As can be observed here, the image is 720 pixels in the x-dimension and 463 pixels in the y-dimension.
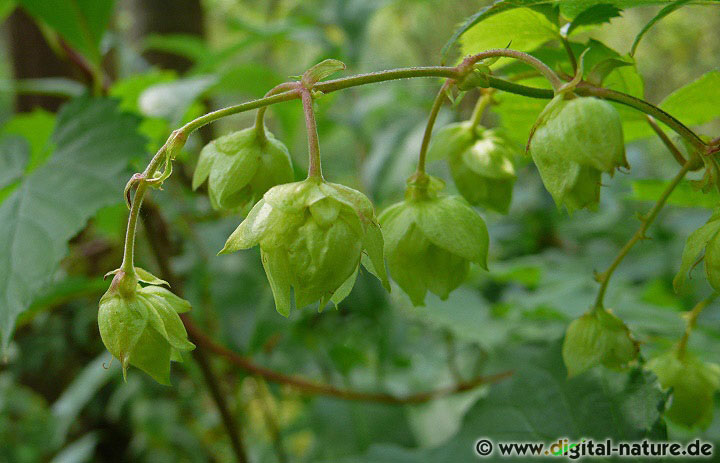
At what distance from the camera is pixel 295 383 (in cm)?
133

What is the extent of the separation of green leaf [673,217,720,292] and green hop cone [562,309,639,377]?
126 mm

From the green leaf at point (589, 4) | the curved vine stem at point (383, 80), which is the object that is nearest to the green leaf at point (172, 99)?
the curved vine stem at point (383, 80)

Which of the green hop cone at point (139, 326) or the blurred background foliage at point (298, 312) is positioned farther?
the blurred background foliage at point (298, 312)

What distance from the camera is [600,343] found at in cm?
67

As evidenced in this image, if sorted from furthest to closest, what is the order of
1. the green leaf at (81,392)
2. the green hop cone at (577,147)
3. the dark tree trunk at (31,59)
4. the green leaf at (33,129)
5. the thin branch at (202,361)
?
the dark tree trunk at (31,59) → the green leaf at (81,392) → the green leaf at (33,129) → the thin branch at (202,361) → the green hop cone at (577,147)

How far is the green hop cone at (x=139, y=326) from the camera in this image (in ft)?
1.79

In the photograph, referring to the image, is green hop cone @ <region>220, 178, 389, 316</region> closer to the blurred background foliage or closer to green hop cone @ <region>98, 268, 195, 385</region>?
green hop cone @ <region>98, 268, 195, 385</region>

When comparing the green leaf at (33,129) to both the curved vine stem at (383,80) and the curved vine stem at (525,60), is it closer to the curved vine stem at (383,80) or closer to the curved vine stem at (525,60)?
the curved vine stem at (383,80)

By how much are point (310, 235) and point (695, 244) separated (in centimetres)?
34

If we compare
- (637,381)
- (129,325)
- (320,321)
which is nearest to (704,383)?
(637,381)

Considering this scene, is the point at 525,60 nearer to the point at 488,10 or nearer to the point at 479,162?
the point at 488,10

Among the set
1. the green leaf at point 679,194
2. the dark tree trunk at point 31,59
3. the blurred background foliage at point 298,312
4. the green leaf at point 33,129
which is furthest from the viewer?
the dark tree trunk at point 31,59

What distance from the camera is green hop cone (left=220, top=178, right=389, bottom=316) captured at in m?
0.51

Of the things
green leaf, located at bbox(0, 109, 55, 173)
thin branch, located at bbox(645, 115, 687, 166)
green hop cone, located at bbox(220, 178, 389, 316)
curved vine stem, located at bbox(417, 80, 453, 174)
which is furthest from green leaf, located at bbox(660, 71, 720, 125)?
green leaf, located at bbox(0, 109, 55, 173)
